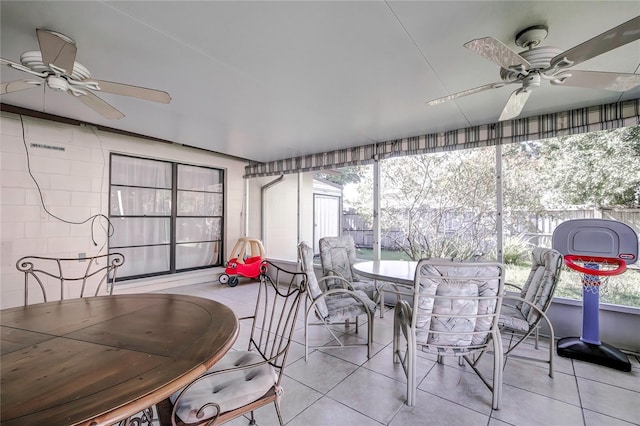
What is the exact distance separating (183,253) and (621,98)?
6249 millimetres

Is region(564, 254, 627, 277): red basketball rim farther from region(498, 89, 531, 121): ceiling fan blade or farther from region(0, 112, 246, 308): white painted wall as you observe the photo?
region(0, 112, 246, 308): white painted wall

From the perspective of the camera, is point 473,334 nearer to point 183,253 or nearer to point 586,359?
point 586,359

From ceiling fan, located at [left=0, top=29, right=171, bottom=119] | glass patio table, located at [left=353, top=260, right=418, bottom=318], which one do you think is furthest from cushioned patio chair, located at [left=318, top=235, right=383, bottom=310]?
ceiling fan, located at [left=0, top=29, right=171, bottom=119]

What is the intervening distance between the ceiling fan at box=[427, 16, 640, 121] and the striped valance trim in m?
1.37

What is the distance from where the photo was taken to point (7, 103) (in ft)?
9.68

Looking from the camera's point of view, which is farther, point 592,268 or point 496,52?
point 592,268

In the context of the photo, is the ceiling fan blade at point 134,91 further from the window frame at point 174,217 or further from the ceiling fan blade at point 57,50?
the window frame at point 174,217

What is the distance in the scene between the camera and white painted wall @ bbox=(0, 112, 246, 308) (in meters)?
3.18

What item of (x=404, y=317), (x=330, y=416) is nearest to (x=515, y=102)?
(x=404, y=317)

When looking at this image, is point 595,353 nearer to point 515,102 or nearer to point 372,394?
point 372,394

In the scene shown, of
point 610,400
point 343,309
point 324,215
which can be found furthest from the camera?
point 324,215

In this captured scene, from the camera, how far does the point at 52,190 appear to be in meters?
3.48

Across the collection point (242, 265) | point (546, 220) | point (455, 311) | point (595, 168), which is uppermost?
point (595, 168)

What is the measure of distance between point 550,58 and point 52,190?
17.2 ft
